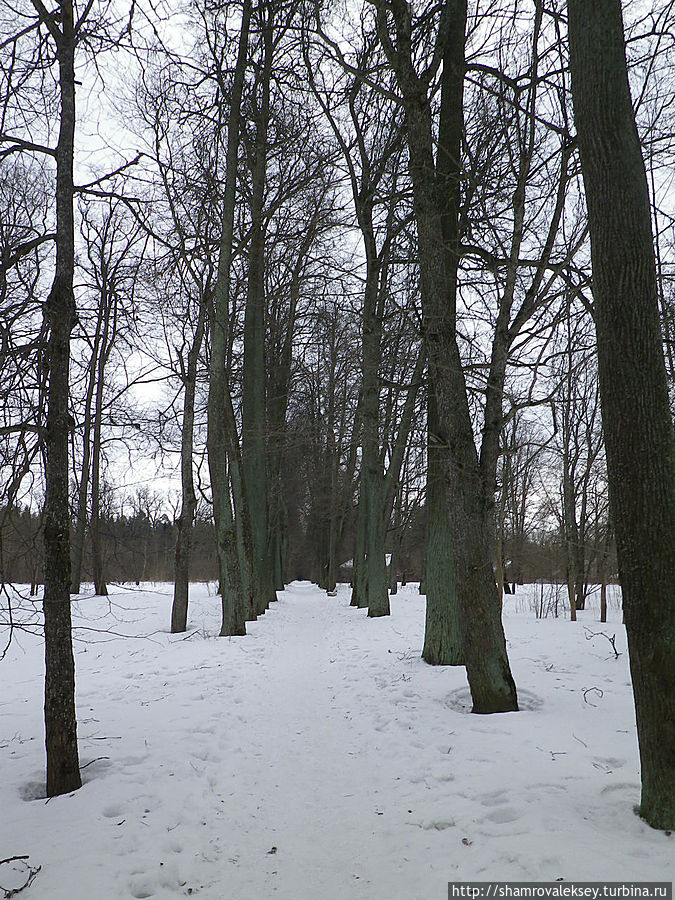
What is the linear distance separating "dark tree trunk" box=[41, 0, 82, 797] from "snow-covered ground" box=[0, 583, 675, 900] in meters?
0.21

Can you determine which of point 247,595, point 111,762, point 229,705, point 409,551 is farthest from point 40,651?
point 409,551

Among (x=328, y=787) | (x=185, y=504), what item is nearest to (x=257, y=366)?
(x=185, y=504)

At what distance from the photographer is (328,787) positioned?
12.3ft

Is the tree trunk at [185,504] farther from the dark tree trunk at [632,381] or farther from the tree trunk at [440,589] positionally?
the dark tree trunk at [632,381]

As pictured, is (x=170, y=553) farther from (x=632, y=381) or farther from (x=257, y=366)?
(x=632, y=381)

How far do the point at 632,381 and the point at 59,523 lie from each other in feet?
11.4

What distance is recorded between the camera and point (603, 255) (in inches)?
114

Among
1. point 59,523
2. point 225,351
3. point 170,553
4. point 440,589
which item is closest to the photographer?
point 59,523

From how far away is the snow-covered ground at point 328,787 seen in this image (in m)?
2.60

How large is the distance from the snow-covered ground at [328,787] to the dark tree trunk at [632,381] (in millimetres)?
603

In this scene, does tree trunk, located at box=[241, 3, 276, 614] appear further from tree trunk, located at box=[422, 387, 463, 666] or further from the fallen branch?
the fallen branch

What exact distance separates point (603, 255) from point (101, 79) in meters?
3.90

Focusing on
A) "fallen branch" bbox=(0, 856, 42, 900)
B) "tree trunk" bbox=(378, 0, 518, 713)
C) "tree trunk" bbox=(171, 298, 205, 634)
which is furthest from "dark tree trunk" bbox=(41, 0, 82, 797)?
"tree trunk" bbox=(171, 298, 205, 634)

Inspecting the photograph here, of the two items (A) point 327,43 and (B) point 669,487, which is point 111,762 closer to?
(B) point 669,487
